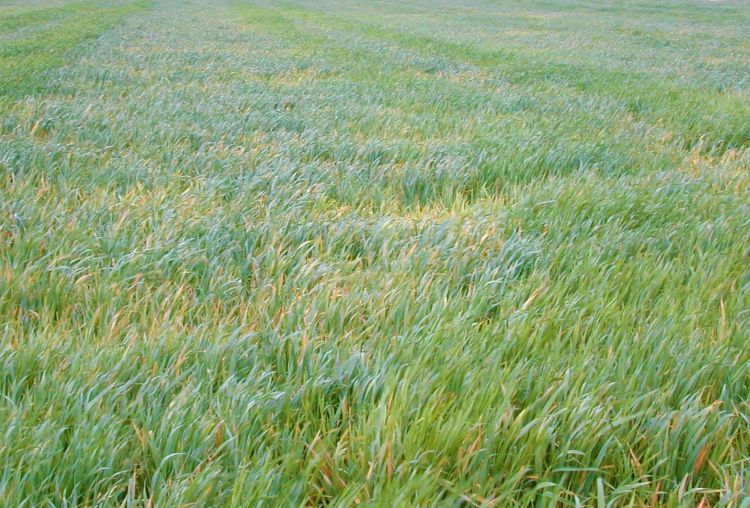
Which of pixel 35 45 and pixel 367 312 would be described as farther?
pixel 35 45

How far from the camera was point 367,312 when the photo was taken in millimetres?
2504

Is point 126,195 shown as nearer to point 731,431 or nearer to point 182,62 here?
point 731,431

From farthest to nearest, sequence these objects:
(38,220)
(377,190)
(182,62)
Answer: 1. (182,62)
2. (377,190)
3. (38,220)

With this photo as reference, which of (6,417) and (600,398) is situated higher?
(6,417)

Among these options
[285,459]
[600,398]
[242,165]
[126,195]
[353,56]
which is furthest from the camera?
[353,56]

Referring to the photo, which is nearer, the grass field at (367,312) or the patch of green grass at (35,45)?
the grass field at (367,312)

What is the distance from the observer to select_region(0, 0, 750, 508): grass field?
1638mm

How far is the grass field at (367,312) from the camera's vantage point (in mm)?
1638

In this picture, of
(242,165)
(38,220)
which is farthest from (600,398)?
(242,165)

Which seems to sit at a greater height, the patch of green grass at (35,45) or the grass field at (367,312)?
the patch of green grass at (35,45)

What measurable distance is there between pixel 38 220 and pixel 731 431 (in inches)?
130

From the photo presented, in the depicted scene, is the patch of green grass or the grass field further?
the patch of green grass

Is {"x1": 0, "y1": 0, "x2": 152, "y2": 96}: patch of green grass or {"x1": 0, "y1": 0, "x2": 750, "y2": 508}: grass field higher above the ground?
{"x1": 0, "y1": 0, "x2": 152, "y2": 96}: patch of green grass

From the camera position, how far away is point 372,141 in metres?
5.45
